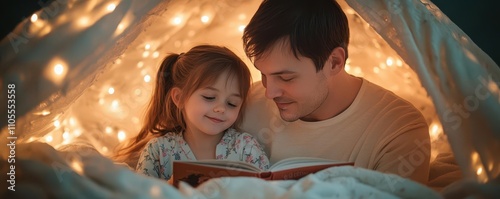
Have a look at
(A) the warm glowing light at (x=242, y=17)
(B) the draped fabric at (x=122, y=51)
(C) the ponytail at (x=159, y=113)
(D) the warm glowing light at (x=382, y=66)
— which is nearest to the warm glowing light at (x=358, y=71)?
(D) the warm glowing light at (x=382, y=66)

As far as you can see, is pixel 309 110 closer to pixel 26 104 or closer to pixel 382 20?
pixel 382 20

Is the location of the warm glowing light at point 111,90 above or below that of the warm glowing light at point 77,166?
above

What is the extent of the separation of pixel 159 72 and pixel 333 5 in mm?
718

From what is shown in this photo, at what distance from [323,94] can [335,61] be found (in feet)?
0.40

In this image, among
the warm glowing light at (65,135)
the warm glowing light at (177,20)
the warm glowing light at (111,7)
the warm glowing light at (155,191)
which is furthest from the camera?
the warm glowing light at (177,20)

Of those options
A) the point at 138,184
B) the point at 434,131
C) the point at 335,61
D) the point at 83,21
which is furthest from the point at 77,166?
the point at 434,131

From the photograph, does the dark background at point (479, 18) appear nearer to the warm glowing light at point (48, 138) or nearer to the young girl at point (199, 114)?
the young girl at point (199, 114)

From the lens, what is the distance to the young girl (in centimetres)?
204

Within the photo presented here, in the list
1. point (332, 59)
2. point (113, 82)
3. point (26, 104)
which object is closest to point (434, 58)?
point (332, 59)

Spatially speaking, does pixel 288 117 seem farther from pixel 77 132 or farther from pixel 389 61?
pixel 77 132

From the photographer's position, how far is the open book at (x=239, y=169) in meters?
1.66

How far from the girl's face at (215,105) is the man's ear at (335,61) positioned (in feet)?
1.09

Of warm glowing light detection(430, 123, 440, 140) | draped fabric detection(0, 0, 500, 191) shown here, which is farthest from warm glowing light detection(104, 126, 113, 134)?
warm glowing light detection(430, 123, 440, 140)

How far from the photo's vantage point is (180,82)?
215cm
